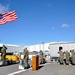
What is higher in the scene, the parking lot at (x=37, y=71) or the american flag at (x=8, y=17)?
the american flag at (x=8, y=17)

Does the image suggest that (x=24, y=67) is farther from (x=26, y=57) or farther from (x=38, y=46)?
(x=38, y=46)

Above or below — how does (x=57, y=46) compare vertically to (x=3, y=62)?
above

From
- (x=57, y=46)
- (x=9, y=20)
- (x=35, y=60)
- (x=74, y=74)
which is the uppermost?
(x=9, y=20)

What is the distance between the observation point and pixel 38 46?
5978cm

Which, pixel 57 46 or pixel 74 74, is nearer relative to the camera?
pixel 74 74

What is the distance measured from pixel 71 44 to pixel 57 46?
2.19 metres

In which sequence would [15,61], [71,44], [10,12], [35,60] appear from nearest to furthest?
1. [35,60]
2. [10,12]
3. [15,61]
4. [71,44]

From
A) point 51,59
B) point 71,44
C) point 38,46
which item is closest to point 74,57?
point 71,44

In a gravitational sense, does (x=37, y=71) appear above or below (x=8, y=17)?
below

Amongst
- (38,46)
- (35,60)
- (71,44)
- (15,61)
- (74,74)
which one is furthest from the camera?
(38,46)

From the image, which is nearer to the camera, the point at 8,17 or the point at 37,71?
the point at 37,71

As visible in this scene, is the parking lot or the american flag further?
the american flag

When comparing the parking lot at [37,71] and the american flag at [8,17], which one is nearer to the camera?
the parking lot at [37,71]

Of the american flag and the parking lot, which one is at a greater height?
the american flag
